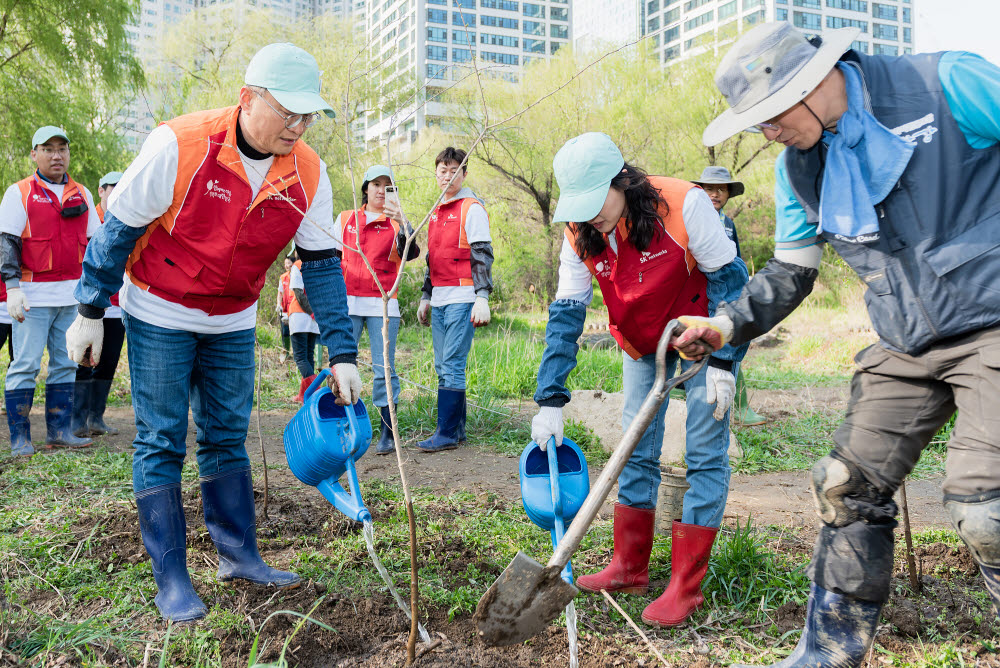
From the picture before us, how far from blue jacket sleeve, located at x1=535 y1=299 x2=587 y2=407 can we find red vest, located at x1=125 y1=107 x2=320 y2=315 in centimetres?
102

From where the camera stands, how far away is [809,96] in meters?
1.90

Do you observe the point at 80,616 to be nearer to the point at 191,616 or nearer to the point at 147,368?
the point at 191,616

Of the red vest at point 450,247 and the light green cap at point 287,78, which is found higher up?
the light green cap at point 287,78

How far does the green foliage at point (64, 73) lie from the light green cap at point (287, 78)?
296 inches

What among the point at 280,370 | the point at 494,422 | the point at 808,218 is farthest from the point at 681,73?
A: the point at 808,218

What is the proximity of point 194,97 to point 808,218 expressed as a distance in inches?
614

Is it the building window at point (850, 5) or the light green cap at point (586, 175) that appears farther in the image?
the building window at point (850, 5)

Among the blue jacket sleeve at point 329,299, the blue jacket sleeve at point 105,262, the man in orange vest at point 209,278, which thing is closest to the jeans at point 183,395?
the man in orange vest at point 209,278

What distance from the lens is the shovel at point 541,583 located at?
1.91 m

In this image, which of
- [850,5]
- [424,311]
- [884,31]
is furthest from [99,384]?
[884,31]

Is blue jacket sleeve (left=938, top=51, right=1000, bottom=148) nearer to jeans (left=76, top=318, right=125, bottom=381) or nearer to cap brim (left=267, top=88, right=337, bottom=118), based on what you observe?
cap brim (left=267, top=88, right=337, bottom=118)

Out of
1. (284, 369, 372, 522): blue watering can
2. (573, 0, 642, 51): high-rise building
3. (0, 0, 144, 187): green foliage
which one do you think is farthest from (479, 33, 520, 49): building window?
(284, 369, 372, 522): blue watering can

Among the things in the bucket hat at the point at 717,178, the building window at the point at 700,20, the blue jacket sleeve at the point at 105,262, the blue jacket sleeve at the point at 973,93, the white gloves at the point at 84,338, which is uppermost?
the building window at the point at 700,20

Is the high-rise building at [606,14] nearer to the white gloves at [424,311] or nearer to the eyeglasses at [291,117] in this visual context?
the white gloves at [424,311]
